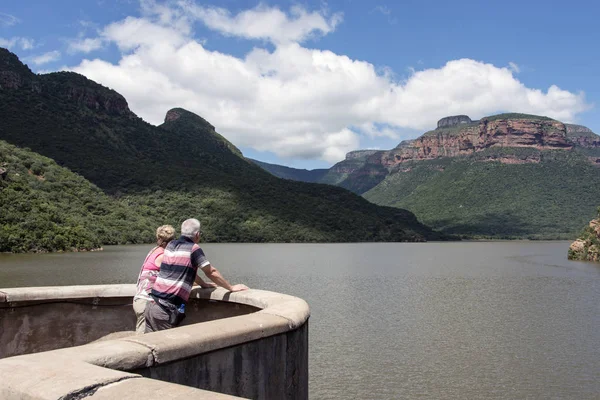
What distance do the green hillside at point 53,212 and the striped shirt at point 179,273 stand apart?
59090 millimetres

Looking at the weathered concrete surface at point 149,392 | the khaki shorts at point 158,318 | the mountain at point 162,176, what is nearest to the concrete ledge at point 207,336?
the weathered concrete surface at point 149,392

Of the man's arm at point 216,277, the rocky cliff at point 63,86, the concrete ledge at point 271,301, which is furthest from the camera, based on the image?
the rocky cliff at point 63,86

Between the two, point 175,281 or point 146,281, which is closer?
point 175,281

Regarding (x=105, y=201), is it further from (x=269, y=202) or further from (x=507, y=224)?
(x=507, y=224)

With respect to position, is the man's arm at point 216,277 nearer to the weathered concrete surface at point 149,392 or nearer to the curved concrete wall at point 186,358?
the curved concrete wall at point 186,358

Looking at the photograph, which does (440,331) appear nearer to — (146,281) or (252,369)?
(146,281)

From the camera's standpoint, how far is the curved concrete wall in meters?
2.79

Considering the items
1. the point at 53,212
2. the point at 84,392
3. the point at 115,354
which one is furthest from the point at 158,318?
the point at 53,212

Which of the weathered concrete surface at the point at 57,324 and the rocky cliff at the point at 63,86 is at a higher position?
the rocky cliff at the point at 63,86

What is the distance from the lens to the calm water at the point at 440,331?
546 inches

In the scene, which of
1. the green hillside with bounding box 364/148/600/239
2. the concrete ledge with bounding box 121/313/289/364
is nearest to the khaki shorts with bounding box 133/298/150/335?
the concrete ledge with bounding box 121/313/289/364

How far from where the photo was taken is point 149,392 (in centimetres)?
270

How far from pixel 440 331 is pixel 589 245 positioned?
49.5 meters

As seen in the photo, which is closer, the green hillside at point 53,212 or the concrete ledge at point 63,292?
the concrete ledge at point 63,292
